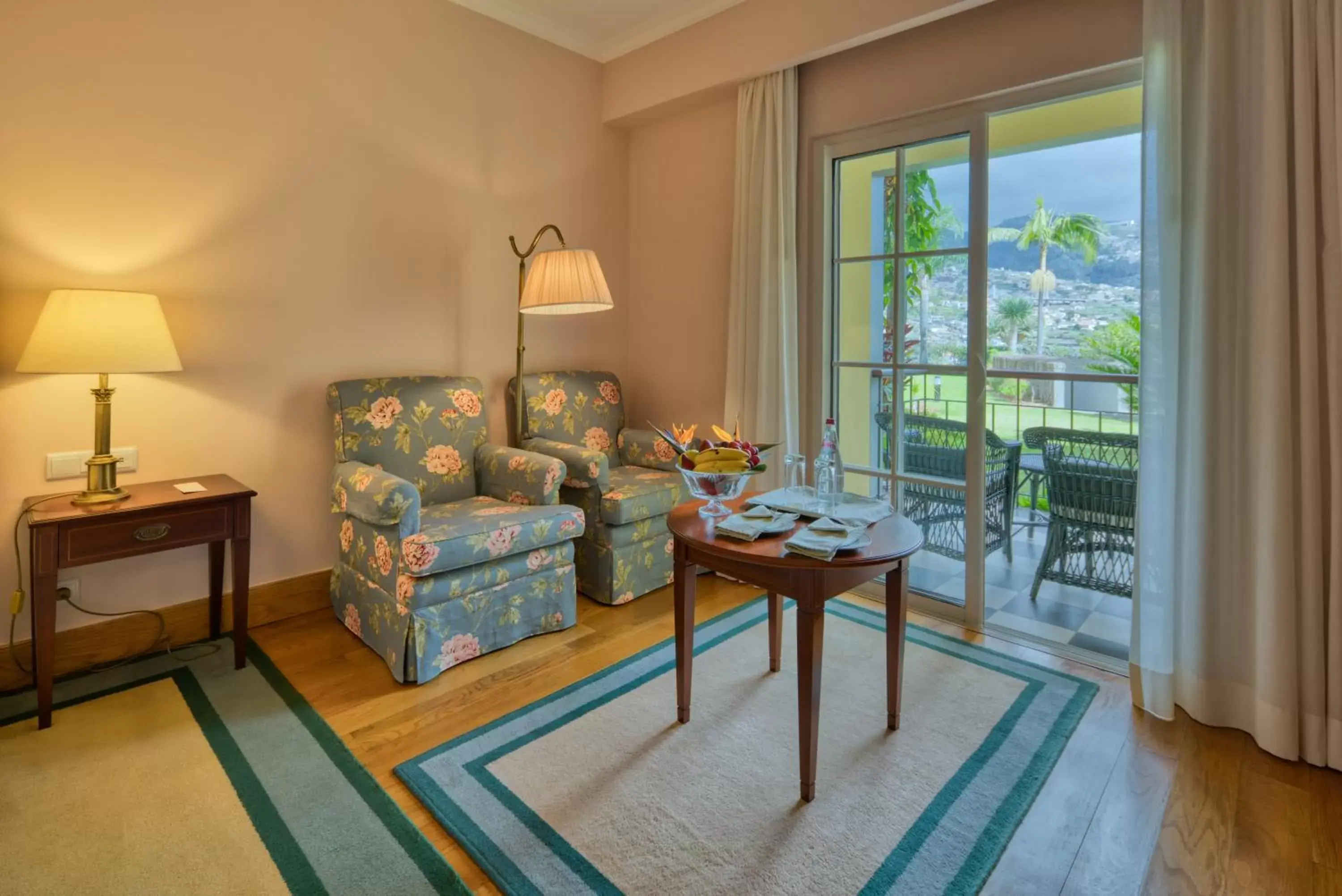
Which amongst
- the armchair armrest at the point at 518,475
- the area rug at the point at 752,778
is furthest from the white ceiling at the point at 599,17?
the area rug at the point at 752,778

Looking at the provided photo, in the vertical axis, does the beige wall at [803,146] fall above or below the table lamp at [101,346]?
above

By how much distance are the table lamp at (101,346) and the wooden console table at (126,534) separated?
0.12 meters

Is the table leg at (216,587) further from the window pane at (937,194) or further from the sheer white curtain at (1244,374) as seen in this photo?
the sheer white curtain at (1244,374)

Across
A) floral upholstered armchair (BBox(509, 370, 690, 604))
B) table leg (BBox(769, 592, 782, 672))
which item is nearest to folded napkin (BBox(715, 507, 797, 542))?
table leg (BBox(769, 592, 782, 672))

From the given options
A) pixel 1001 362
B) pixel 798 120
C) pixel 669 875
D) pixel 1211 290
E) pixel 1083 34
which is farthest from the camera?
pixel 1001 362

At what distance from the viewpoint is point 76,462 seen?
2.38m

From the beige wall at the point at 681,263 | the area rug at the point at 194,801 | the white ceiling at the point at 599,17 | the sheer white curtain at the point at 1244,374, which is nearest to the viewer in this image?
the area rug at the point at 194,801

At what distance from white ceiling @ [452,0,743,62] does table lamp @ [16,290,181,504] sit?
2103 millimetres

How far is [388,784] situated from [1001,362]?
3.61 m

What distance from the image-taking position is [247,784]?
5.90 feet

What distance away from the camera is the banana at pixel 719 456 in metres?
2.06

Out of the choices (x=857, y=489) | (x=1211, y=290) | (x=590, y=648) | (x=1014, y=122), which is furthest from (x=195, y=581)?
(x=1014, y=122)

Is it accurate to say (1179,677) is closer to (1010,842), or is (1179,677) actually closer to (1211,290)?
(1010,842)

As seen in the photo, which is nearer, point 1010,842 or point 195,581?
point 1010,842
